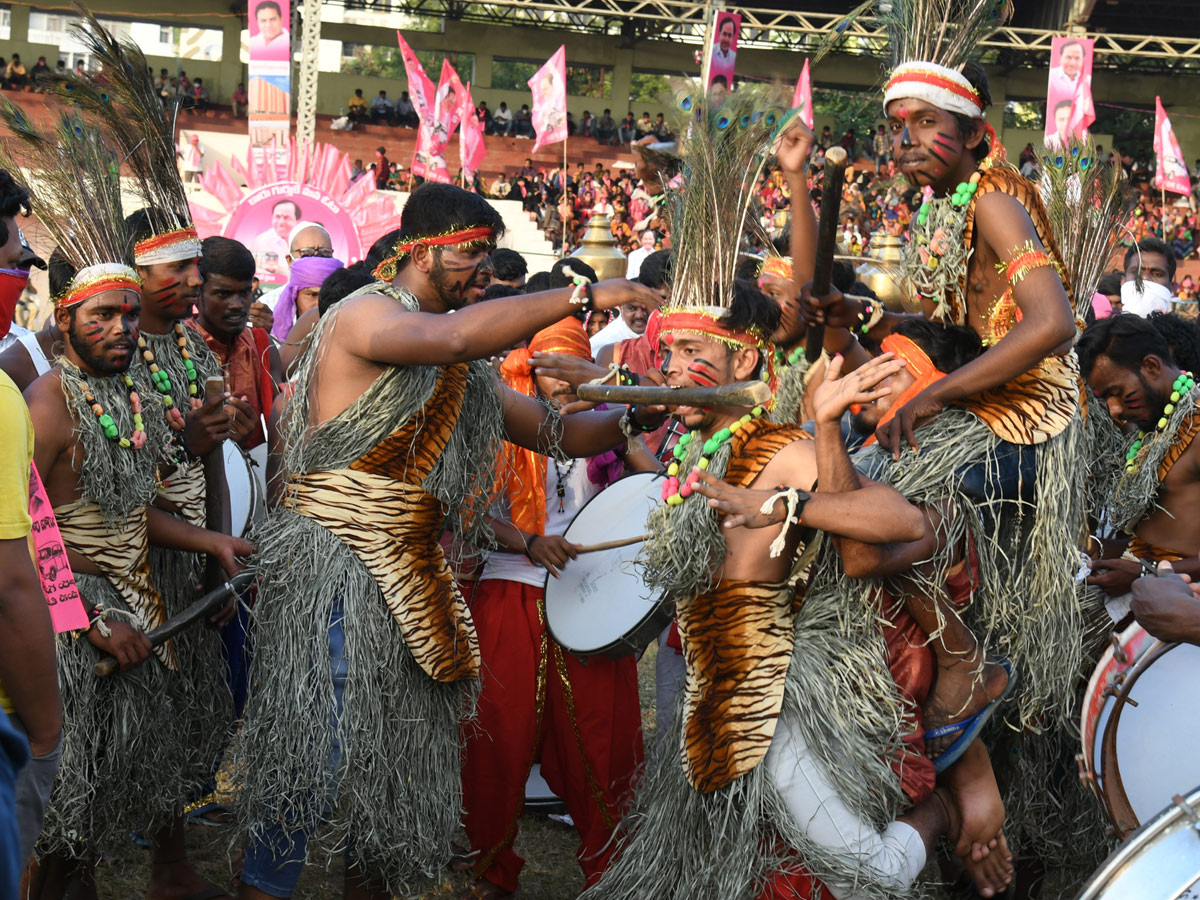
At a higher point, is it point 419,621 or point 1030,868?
point 419,621

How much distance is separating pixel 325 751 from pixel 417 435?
1001 millimetres

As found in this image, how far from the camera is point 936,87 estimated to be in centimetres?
349

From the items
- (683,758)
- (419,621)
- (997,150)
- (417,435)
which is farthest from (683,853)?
(997,150)

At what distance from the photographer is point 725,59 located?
25.4m

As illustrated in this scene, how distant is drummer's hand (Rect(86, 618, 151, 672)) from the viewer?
12.8 feet

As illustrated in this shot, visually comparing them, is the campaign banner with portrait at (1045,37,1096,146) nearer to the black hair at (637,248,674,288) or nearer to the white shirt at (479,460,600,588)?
the black hair at (637,248,674,288)

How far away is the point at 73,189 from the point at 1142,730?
374 cm

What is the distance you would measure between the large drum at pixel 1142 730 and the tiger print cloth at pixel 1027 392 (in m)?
0.71

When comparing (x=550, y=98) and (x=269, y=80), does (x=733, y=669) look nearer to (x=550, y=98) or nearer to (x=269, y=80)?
(x=269, y=80)

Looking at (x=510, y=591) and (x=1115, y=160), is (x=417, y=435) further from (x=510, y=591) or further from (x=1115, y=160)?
(x=1115, y=160)

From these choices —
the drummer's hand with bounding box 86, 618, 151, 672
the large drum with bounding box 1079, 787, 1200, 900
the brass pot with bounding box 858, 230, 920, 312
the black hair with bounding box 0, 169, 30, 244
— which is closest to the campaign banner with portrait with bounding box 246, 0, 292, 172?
the brass pot with bounding box 858, 230, 920, 312

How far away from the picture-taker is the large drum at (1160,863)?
2.29 meters

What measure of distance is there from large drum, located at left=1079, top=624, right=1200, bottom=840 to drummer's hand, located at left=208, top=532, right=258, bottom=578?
8.96 feet

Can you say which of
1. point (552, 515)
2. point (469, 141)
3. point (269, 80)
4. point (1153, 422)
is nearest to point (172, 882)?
point (552, 515)
